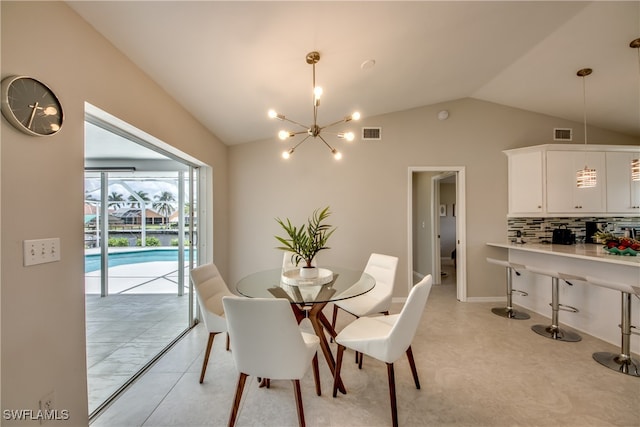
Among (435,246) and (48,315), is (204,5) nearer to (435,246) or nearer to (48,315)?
(48,315)

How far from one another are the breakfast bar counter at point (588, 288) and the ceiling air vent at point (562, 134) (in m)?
1.87

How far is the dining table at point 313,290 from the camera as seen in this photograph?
1.83 m

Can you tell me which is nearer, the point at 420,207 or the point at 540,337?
the point at 540,337

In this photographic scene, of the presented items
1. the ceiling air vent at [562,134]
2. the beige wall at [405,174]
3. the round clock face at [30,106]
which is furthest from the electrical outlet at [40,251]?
the ceiling air vent at [562,134]

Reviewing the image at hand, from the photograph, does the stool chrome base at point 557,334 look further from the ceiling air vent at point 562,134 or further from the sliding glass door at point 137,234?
the sliding glass door at point 137,234

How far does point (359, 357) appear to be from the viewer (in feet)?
7.19

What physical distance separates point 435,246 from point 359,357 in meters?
3.21

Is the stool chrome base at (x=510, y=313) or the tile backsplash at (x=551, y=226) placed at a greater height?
the tile backsplash at (x=551, y=226)

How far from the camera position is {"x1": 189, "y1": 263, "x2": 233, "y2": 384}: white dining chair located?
6.61ft

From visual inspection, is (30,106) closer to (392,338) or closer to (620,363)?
(392,338)

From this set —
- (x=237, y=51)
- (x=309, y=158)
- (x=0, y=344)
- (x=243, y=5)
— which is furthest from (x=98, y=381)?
(x=309, y=158)

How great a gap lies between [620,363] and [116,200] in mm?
5737

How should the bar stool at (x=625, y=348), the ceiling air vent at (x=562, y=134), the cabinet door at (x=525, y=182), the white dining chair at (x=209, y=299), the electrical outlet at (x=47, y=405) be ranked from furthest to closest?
the ceiling air vent at (x=562, y=134) < the cabinet door at (x=525, y=182) < the bar stool at (x=625, y=348) < the white dining chair at (x=209, y=299) < the electrical outlet at (x=47, y=405)

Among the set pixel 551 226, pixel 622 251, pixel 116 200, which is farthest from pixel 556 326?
pixel 116 200
